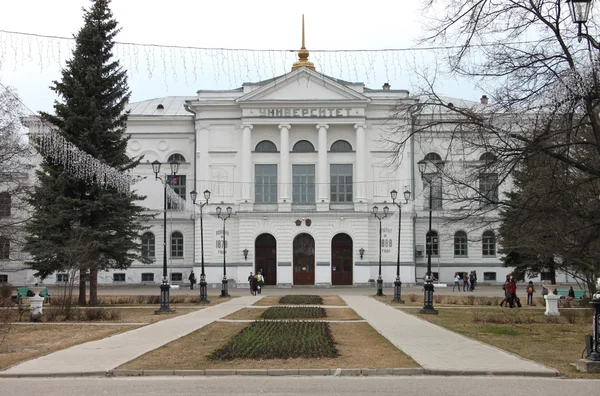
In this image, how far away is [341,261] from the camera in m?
62.3

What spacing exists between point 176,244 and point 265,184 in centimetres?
1061

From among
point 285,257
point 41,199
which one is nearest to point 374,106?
point 285,257

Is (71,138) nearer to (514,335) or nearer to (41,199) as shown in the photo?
(41,199)

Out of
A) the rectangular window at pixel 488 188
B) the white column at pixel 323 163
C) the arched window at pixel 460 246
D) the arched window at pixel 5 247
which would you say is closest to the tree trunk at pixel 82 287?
the arched window at pixel 5 247

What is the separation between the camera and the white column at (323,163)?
61719 millimetres

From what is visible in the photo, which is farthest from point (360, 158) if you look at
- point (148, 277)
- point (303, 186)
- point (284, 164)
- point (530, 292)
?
point (530, 292)

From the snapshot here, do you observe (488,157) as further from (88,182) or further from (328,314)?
(88,182)

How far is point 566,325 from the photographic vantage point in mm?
24344

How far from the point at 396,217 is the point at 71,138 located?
107 feet

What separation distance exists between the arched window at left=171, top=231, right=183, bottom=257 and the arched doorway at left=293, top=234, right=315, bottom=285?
1135 centimetres

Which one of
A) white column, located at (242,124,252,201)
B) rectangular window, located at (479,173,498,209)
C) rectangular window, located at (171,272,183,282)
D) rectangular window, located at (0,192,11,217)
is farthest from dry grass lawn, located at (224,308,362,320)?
rectangular window, located at (171,272,183,282)

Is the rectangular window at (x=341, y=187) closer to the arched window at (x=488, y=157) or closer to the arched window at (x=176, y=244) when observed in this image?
the arched window at (x=176, y=244)

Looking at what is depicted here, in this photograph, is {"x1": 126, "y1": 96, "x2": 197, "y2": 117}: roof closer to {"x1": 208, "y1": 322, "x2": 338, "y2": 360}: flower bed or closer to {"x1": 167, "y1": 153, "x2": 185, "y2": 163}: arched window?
{"x1": 167, "y1": 153, "x2": 185, "y2": 163}: arched window

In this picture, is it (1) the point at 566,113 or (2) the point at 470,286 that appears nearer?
(1) the point at 566,113
